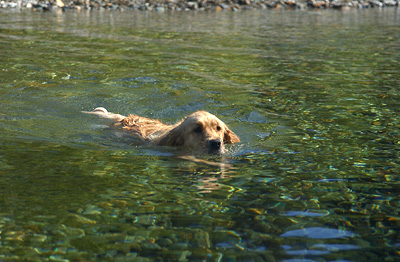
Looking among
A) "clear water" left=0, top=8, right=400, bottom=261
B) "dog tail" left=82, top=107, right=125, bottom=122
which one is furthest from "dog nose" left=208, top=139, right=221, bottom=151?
"dog tail" left=82, top=107, right=125, bottom=122

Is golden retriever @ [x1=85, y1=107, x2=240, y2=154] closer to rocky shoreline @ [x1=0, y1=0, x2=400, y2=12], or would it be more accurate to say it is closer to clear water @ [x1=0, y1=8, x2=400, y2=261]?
clear water @ [x1=0, y1=8, x2=400, y2=261]

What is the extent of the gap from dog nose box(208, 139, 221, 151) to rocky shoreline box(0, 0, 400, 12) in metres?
23.3

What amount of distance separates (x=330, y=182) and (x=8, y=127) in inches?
165

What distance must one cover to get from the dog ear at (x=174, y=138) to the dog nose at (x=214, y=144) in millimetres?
456

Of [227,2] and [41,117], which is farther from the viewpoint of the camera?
[227,2]

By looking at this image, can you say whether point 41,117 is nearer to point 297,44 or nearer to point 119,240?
point 119,240

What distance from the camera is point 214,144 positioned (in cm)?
605

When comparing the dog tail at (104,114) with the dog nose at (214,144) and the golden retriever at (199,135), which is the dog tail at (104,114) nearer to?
the golden retriever at (199,135)

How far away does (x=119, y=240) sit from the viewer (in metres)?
3.50

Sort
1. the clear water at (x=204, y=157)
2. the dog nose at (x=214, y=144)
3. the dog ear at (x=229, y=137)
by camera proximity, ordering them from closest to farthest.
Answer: the clear water at (x=204, y=157), the dog nose at (x=214, y=144), the dog ear at (x=229, y=137)

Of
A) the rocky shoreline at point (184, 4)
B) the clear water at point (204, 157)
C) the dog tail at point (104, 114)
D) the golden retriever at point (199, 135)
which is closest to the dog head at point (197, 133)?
the golden retriever at point (199, 135)

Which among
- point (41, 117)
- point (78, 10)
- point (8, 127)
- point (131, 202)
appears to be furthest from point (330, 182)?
point (78, 10)

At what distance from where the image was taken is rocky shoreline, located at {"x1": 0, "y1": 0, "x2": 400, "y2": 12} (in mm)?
27997

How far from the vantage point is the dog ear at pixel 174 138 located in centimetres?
643
